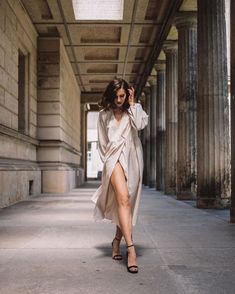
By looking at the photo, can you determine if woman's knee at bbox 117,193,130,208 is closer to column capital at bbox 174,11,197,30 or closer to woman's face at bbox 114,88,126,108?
woman's face at bbox 114,88,126,108

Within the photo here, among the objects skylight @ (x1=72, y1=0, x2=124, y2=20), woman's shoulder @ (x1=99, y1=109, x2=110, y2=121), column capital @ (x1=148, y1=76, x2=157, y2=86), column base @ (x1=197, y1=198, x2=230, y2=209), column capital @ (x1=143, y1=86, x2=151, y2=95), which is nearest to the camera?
woman's shoulder @ (x1=99, y1=109, x2=110, y2=121)

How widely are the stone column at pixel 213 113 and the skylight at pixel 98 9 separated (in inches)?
187

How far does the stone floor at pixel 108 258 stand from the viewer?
341 cm

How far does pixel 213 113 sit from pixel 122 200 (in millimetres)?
6510

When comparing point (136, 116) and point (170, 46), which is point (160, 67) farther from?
point (136, 116)

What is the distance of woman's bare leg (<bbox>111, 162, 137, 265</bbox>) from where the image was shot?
13.9 feet

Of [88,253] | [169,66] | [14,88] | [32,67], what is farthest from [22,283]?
[169,66]

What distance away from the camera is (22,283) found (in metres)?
3.48

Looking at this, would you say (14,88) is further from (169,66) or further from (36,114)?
(169,66)

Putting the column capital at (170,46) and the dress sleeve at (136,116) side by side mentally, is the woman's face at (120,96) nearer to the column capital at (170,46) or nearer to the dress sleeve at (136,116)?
the dress sleeve at (136,116)

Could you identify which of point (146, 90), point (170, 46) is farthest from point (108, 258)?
point (146, 90)

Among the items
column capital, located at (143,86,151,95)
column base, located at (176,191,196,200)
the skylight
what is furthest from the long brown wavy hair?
column capital, located at (143,86,151,95)

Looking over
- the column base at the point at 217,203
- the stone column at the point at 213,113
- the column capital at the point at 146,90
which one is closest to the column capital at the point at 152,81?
the column capital at the point at 146,90

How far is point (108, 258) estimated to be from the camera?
14.9 feet
